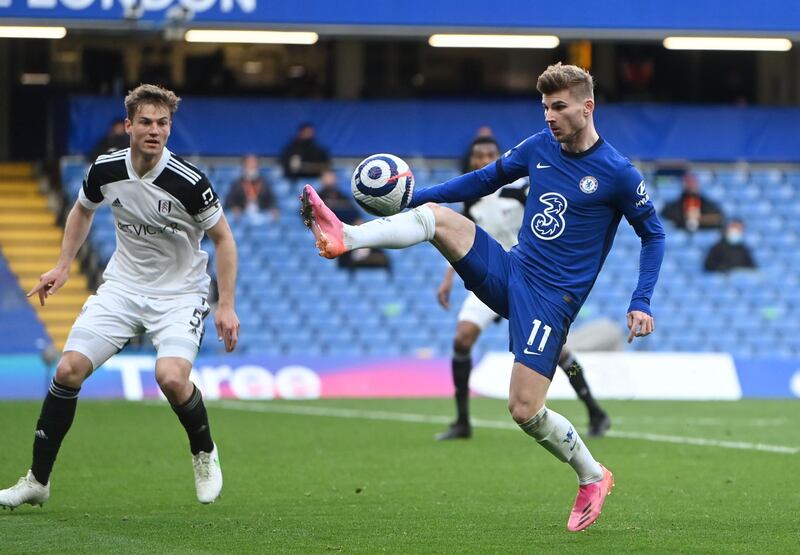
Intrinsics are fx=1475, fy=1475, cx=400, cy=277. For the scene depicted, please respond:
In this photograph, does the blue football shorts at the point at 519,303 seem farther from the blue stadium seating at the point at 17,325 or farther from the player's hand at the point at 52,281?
the blue stadium seating at the point at 17,325

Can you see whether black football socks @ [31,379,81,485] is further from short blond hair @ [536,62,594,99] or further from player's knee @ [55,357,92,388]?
short blond hair @ [536,62,594,99]

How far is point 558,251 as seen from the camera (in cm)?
738

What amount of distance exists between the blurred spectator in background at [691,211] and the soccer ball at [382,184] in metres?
17.3

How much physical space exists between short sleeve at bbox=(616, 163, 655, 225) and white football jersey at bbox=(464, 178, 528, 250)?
468cm

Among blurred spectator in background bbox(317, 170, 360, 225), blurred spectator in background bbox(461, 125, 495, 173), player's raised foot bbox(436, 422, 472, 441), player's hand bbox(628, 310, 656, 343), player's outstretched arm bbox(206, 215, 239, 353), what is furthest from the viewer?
blurred spectator in background bbox(317, 170, 360, 225)

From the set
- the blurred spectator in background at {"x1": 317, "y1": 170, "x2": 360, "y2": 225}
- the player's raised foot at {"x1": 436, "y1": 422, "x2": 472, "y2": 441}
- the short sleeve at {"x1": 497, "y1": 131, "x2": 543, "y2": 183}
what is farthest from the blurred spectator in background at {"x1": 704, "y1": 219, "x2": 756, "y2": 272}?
the short sleeve at {"x1": 497, "y1": 131, "x2": 543, "y2": 183}

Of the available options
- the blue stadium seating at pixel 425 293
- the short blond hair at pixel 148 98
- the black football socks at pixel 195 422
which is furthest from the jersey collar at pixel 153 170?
the blue stadium seating at pixel 425 293

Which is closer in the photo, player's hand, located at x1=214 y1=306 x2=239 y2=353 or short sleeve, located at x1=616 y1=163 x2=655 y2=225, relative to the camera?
short sleeve, located at x1=616 y1=163 x2=655 y2=225

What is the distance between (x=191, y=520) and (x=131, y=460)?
3480 mm

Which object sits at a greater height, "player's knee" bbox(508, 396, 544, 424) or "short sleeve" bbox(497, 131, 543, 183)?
"short sleeve" bbox(497, 131, 543, 183)

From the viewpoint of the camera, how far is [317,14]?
66.5ft

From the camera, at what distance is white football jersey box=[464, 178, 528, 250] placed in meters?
12.1

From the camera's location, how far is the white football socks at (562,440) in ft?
23.6

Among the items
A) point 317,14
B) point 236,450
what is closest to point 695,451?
point 236,450
